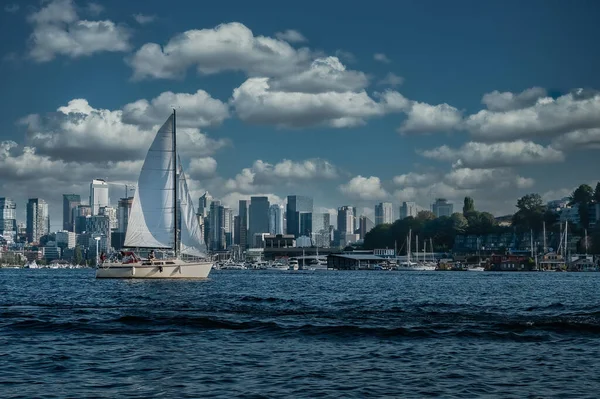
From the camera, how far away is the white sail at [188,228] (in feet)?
358

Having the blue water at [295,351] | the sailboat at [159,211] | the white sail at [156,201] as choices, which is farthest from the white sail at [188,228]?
the blue water at [295,351]

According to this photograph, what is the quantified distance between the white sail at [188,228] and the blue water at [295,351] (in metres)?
51.7

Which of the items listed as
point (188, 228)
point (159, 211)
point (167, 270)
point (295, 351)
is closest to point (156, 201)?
point (159, 211)

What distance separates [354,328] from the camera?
139 ft

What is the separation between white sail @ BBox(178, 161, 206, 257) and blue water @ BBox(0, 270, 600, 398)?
5168cm

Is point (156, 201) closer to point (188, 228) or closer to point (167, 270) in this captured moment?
point (188, 228)

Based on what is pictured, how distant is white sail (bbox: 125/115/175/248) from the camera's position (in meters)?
108

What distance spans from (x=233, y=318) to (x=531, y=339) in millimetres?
17507

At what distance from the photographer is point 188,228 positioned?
360ft

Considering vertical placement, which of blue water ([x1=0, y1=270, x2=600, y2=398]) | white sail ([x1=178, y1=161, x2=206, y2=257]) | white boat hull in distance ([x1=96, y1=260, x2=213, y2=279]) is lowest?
blue water ([x1=0, y1=270, x2=600, y2=398])

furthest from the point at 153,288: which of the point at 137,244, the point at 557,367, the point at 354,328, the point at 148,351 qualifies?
the point at 557,367

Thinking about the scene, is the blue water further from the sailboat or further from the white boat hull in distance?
the sailboat

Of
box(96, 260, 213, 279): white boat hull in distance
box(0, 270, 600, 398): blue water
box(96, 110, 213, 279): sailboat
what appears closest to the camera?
box(0, 270, 600, 398): blue water

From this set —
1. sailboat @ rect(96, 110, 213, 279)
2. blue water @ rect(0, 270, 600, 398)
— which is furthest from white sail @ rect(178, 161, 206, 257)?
blue water @ rect(0, 270, 600, 398)
